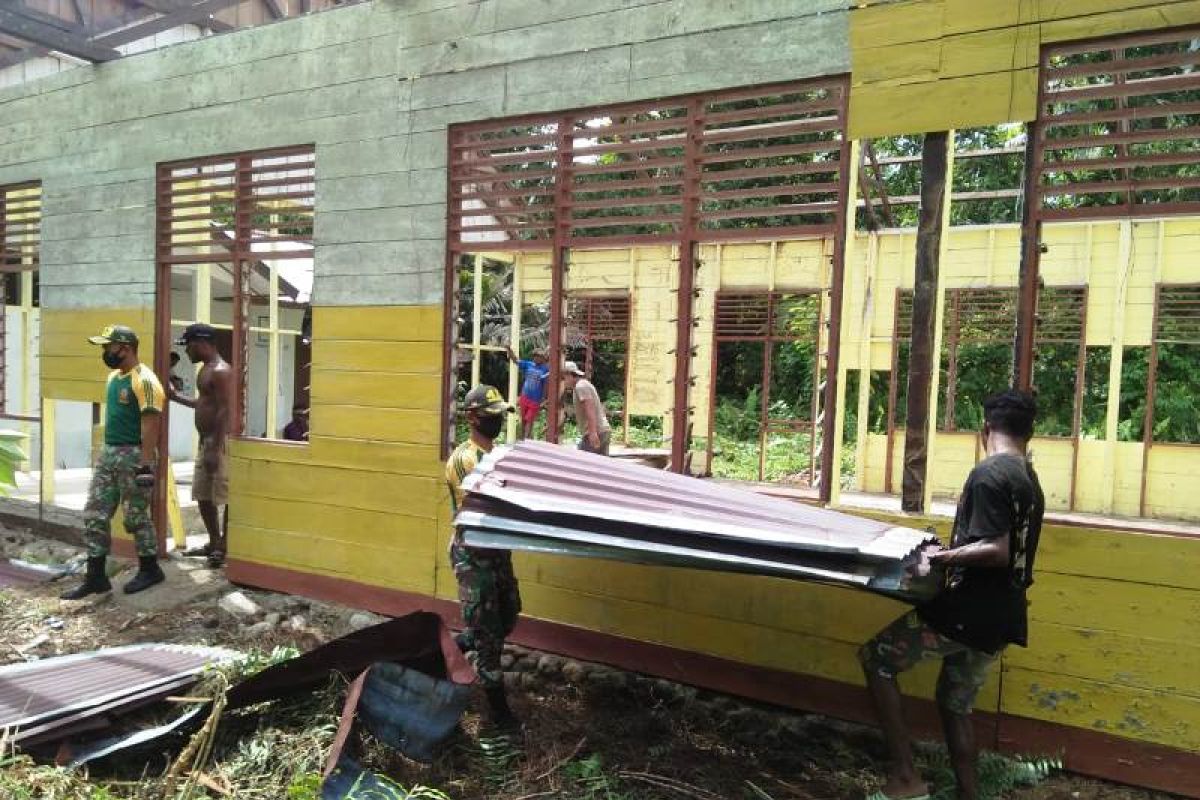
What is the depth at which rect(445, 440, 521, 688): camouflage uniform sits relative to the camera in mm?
3777

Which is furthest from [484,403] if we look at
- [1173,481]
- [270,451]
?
[1173,481]

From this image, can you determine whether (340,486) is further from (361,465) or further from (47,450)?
(47,450)

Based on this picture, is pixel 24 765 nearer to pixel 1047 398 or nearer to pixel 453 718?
pixel 453 718

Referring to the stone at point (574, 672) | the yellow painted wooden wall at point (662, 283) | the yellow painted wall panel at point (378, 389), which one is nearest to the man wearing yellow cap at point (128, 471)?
the yellow painted wall panel at point (378, 389)

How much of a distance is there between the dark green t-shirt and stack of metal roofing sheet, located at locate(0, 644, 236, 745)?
199 centimetres

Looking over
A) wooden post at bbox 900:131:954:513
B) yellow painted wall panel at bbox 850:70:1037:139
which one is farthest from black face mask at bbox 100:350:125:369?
wooden post at bbox 900:131:954:513

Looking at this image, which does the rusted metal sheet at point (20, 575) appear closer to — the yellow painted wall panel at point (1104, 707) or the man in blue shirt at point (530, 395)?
the man in blue shirt at point (530, 395)

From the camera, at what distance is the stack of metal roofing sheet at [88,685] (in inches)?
130

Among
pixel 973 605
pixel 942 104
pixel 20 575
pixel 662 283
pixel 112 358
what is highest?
pixel 942 104

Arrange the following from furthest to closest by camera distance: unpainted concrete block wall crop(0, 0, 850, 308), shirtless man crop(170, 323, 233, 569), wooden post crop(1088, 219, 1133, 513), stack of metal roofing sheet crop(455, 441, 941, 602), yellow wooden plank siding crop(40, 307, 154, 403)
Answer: wooden post crop(1088, 219, 1133, 513)
yellow wooden plank siding crop(40, 307, 154, 403)
shirtless man crop(170, 323, 233, 569)
unpainted concrete block wall crop(0, 0, 850, 308)
stack of metal roofing sheet crop(455, 441, 941, 602)

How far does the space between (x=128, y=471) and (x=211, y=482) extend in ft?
2.30

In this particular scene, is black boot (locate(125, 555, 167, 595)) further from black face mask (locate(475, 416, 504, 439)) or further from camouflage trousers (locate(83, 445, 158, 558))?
black face mask (locate(475, 416, 504, 439))

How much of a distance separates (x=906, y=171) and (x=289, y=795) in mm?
13243

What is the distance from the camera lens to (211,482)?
6.40 m
